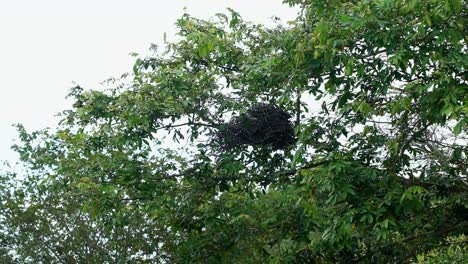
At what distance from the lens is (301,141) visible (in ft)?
20.0

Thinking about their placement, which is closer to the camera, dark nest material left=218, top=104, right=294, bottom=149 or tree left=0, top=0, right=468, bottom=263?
tree left=0, top=0, right=468, bottom=263

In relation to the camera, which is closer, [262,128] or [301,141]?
[301,141]

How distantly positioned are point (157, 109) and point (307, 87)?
65.9 inches

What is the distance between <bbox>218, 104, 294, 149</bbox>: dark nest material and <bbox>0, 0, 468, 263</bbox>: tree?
1.3 inches

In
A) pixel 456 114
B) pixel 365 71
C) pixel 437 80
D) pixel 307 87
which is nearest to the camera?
pixel 456 114

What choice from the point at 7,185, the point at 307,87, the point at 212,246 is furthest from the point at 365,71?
the point at 7,185

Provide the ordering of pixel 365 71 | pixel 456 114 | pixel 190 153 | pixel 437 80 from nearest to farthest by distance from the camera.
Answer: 1. pixel 456 114
2. pixel 437 80
3. pixel 365 71
4. pixel 190 153

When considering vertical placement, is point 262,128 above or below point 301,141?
above

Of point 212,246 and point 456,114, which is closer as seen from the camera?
point 456,114

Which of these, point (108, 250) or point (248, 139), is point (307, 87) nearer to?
point (248, 139)

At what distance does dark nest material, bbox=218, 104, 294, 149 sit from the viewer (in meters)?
7.25

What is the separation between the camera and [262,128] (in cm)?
727

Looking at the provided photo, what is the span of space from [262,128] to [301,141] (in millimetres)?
1222

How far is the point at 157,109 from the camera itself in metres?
7.26
